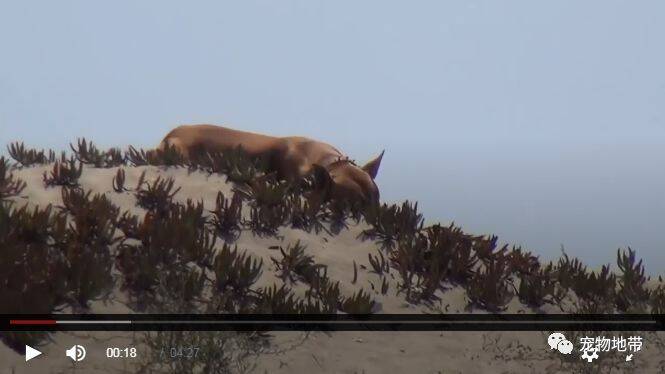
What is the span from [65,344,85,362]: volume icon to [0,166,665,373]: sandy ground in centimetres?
10

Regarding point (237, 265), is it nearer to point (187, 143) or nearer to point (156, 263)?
point (156, 263)

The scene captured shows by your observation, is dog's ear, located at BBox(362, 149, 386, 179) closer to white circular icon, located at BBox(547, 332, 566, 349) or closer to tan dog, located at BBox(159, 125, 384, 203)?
tan dog, located at BBox(159, 125, 384, 203)

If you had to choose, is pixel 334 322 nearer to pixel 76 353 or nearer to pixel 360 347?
Result: pixel 360 347

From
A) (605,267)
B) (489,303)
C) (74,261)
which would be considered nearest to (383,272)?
(489,303)

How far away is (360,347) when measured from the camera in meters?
6.78

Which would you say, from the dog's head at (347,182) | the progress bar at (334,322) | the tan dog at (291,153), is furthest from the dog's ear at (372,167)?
the progress bar at (334,322)

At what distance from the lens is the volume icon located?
209 inches

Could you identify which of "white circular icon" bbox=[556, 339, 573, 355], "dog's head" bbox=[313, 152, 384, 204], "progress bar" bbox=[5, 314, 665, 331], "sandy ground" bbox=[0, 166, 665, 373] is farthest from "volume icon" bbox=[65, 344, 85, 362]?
"dog's head" bbox=[313, 152, 384, 204]

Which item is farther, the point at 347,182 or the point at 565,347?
the point at 347,182

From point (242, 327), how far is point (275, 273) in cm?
149

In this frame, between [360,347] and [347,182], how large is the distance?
144 inches

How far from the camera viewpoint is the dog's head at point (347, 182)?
32.3ft

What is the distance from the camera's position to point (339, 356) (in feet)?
21.3

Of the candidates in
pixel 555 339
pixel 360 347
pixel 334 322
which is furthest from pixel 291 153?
pixel 555 339
